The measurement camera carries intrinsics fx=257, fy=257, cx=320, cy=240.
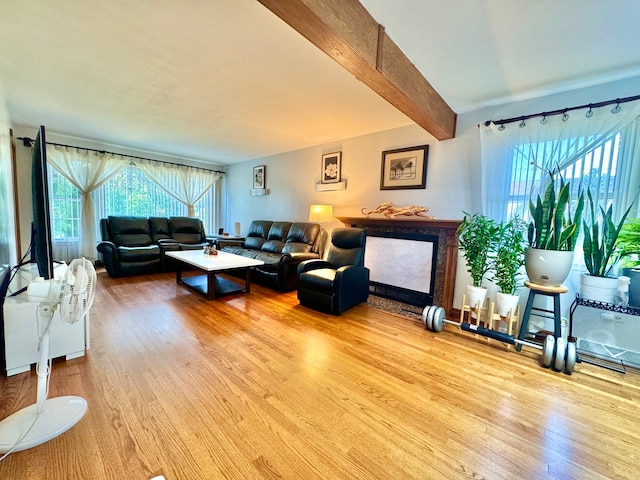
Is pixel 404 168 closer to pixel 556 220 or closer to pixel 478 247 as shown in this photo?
pixel 478 247

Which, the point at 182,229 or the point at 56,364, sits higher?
the point at 182,229

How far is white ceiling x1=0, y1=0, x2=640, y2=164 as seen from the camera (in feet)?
5.15

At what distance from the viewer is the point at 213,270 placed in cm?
306

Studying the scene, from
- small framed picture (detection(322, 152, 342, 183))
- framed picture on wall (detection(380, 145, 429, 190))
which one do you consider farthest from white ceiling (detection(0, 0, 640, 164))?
small framed picture (detection(322, 152, 342, 183))

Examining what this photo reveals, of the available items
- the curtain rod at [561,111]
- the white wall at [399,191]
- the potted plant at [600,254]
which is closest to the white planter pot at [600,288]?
the potted plant at [600,254]

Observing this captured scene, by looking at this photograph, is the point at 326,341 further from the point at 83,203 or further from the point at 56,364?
the point at 83,203

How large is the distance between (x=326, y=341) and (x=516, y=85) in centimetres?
290

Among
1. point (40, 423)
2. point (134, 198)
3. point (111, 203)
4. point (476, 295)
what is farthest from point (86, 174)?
point (476, 295)

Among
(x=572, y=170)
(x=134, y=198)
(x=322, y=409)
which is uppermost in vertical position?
(x=572, y=170)

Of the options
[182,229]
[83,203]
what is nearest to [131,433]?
[182,229]

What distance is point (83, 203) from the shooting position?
15.4 ft

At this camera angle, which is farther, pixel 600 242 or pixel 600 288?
pixel 600 242

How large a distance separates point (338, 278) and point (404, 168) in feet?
5.76

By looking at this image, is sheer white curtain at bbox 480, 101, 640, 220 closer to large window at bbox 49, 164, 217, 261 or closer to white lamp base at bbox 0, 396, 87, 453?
white lamp base at bbox 0, 396, 87, 453
